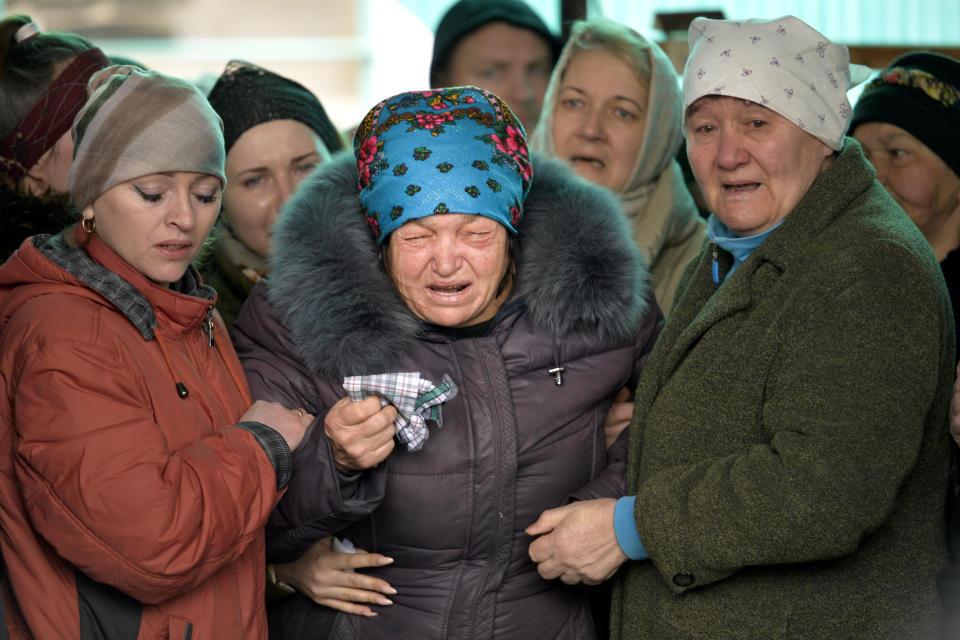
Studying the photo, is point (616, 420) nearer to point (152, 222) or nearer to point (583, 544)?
point (583, 544)

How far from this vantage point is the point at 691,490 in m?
1.70

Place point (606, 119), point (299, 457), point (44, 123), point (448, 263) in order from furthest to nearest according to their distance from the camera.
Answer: point (606, 119) → point (44, 123) → point (448, 263) → point (299, 457)

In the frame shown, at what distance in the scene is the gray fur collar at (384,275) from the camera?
6.22ft

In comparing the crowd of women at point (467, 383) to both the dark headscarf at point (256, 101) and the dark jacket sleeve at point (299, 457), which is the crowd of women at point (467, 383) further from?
the dark headscarf at point (256, 101)

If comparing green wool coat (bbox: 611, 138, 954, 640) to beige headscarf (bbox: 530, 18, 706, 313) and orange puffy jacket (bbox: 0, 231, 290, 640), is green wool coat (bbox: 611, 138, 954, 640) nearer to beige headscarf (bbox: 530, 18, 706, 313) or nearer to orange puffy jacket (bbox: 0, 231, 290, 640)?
orange puffy jacket (bbox: 0, 231, 290, 640)

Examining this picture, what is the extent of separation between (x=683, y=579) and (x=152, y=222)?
114 centimetres

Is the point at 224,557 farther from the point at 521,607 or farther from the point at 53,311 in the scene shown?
the point at 521,607

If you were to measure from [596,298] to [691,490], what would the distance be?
0.49 metres

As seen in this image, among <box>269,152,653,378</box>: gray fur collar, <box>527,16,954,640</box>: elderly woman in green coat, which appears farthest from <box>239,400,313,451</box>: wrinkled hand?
<box>527,16,954,640</box>: elderly woman in green coat

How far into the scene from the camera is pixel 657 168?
303cm

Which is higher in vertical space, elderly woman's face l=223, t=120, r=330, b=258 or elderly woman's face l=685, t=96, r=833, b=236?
elderly woman's face l=685, t=96, r=833, b=236

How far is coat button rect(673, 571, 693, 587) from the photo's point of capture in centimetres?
172

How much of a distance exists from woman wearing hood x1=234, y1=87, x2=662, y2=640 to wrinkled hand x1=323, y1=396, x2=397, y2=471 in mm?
45

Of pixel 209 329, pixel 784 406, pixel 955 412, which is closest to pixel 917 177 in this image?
pixel 955 412
